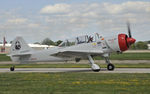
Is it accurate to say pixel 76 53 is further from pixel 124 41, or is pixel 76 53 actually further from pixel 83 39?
pixel 124 41

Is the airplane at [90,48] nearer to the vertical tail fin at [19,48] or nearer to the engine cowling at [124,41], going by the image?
the engine cowling at [124,41]

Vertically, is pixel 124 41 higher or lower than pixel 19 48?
higher

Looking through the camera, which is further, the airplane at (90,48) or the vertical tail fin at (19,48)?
the vertical tail fin at (19,48)

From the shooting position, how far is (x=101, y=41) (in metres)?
20.7

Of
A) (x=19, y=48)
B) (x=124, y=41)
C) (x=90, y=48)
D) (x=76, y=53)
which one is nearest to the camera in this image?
(x=124, y=41)

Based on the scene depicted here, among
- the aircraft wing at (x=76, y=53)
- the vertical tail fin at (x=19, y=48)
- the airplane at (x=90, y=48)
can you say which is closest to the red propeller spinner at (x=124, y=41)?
the airplane at (x=90, y=48)

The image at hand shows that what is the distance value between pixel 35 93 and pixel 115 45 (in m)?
11.4

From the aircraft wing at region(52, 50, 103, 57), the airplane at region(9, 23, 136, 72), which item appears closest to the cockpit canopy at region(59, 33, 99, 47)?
the airplane at region(9, 23, 136, 72)

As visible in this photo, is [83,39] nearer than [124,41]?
No

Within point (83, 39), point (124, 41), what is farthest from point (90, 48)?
point (124, 41)

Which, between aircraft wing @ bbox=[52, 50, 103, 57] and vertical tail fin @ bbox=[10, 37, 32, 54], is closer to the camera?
aircraft wing @ bbox=[52, 50, 103, 57]

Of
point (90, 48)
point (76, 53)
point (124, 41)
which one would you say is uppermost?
point (124, 41)

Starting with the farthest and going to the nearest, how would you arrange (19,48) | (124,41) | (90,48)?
(19,48)
(90,48)
(124,41)

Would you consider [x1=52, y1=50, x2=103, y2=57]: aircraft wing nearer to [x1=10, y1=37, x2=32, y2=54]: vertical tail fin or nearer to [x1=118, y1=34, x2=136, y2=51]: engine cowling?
[x1=118, y1=34, x2=136, y2=51]: engine cowling
